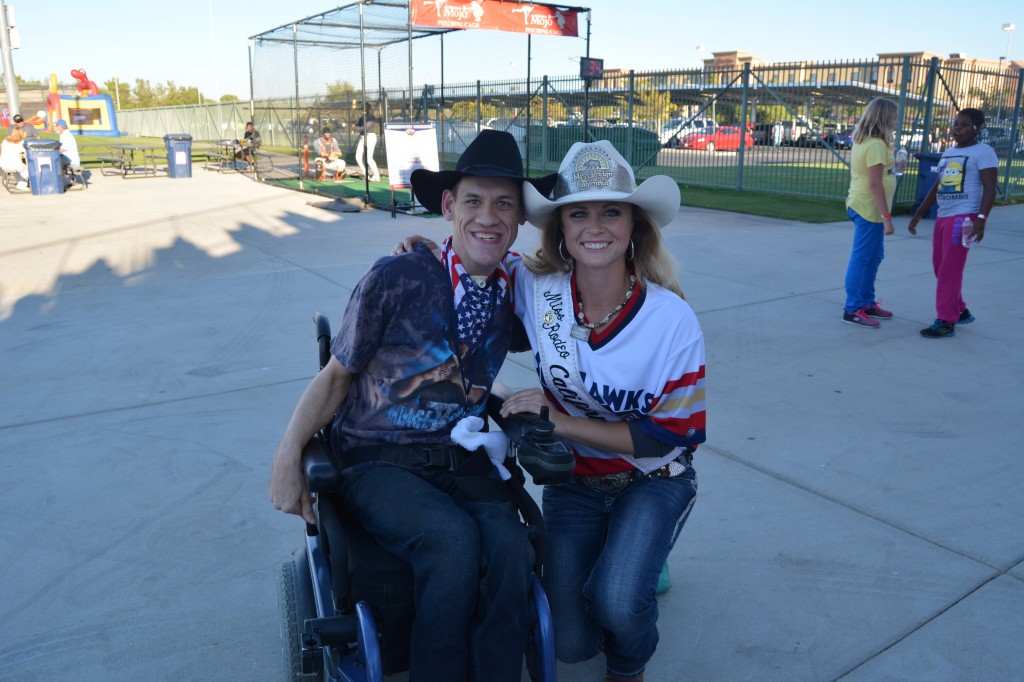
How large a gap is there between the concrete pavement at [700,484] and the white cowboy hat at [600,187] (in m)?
1.41

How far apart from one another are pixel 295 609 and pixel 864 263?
524 centimetres

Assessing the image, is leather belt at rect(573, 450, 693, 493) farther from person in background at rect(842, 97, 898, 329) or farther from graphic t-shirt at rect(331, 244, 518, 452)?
person in background at rect(842, 97, 898, 329)

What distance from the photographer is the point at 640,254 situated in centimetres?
250

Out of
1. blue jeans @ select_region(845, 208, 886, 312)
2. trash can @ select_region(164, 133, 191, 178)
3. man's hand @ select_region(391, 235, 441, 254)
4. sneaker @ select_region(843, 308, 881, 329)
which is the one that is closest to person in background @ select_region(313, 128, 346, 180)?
trash can @ select_region(164, 133, 191, 178)

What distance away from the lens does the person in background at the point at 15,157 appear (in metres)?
15.8

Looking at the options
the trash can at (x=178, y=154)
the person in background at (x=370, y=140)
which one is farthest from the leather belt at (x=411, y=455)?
the trash can at (x=178, y=154)

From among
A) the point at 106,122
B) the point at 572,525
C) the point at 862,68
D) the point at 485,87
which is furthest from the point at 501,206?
the point at 106,122

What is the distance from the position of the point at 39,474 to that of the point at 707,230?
9.00 m

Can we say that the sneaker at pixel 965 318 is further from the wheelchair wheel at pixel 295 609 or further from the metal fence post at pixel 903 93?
the metal fence post at pixel 903 93

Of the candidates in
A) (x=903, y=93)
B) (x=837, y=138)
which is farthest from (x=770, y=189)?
(x=903, y=93)

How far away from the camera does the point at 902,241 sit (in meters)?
9.95

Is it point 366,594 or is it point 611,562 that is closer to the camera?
point 366,594

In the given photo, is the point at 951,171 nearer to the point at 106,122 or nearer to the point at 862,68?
the point at 862,68

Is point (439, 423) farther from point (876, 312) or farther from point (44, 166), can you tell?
point (44, 166)
